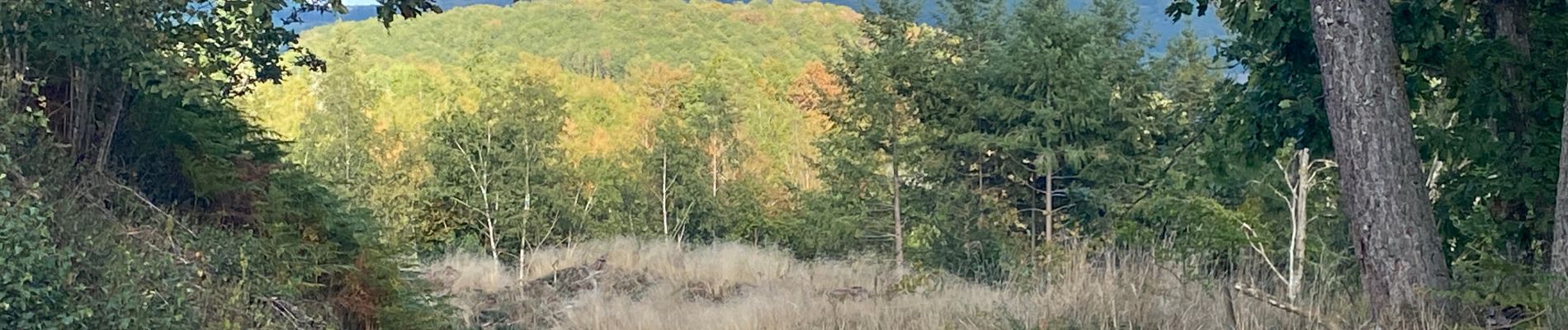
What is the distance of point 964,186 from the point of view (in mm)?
16469

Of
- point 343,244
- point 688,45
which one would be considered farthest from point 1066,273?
point 688,45

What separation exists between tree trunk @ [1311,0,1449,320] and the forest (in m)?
0.01

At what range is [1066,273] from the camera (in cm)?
625

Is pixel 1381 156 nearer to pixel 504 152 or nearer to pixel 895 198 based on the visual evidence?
Result: pixel 895 198

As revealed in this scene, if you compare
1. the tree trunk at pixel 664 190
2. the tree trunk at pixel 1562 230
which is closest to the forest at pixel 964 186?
the tree trunk at pixel 1562 230

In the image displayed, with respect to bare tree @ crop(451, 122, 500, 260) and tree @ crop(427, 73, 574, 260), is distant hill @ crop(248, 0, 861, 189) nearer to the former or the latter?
tree @ crop(427, 73, 574, 260)

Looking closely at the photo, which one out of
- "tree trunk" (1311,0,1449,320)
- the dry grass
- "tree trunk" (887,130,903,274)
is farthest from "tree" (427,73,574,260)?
"tree trunk" (1311,0,1449,320)

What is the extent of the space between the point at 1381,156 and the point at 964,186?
1159 cm

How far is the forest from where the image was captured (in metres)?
4.79

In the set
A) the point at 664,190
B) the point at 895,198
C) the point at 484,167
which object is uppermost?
the point at 484,167

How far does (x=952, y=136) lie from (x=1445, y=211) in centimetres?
1077

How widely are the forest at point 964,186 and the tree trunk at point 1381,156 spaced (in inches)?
0.5

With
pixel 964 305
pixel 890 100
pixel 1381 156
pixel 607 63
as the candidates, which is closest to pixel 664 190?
pixel 890 100

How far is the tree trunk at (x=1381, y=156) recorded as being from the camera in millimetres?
4853
